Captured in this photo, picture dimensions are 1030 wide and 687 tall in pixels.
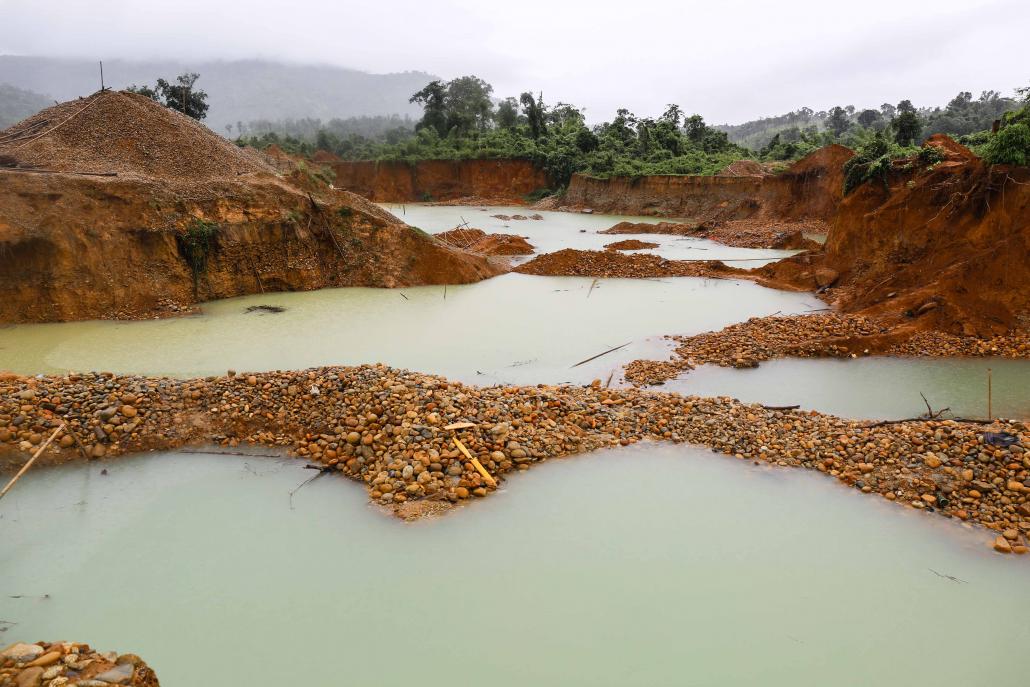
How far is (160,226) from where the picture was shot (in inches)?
449

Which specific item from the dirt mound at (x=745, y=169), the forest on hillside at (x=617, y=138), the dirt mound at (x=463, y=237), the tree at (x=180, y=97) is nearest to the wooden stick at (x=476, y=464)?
the dirt mound at (x=463, y=237)

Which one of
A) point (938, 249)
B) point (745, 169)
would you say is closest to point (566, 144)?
point (745, 169)

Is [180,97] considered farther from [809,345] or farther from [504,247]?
[809,345]

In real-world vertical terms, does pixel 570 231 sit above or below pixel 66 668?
above

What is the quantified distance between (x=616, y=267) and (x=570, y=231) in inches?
447

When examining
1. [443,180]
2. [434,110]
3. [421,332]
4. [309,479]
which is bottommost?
[309,479]

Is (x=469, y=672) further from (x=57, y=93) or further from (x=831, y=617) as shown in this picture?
(x=57, y=93)

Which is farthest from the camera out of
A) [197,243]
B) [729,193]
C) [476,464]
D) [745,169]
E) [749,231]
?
[745,169]

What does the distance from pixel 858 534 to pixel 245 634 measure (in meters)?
4.77

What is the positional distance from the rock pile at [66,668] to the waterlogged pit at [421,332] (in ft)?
17.8

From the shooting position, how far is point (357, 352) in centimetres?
897

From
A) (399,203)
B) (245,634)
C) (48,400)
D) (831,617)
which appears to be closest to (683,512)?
(831,617)

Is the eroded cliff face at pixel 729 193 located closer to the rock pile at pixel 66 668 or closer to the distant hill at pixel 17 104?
the rock pile at pixel 66 668

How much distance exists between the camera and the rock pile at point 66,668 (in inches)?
101
